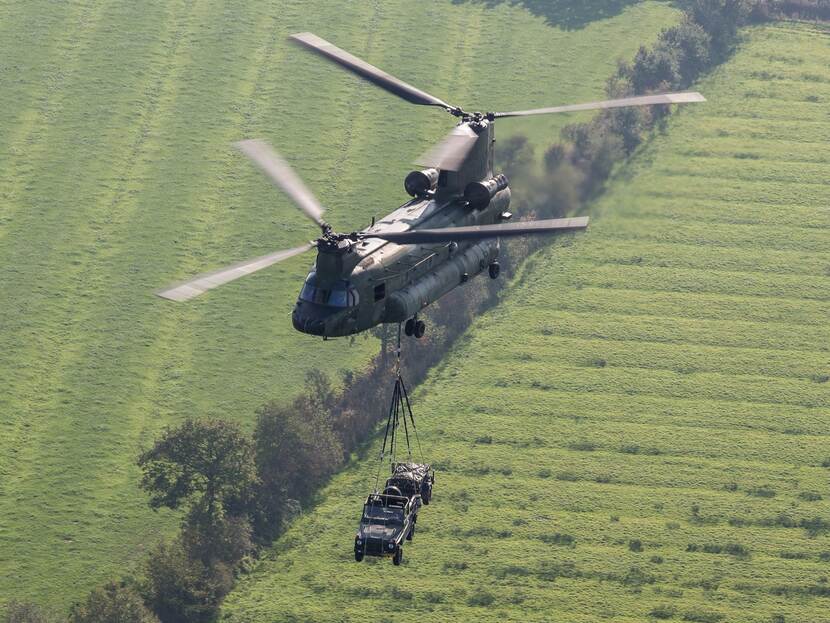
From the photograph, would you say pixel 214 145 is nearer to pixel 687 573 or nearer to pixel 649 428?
pixel 649 428

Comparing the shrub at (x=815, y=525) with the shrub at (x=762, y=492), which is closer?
the shrub at (x=815, y=525)

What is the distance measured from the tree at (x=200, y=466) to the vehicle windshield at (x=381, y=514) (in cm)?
3566

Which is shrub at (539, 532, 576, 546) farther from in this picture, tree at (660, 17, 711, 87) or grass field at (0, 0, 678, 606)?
tree at (660, 17, 711, 87)

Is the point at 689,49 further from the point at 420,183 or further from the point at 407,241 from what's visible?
the point at 407,241

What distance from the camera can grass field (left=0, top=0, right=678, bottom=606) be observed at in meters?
96.2

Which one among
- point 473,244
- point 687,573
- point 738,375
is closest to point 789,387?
point 738,375

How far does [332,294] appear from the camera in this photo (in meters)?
52.7

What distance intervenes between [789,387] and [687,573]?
1863 centimetres

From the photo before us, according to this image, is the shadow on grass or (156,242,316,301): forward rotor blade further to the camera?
the shadow on grass

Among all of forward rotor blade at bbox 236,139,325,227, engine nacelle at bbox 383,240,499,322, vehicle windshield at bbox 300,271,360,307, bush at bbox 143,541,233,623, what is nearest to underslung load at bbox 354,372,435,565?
engine nacelle at bbox 383,240,499,322

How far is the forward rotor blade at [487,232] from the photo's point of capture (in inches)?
1923

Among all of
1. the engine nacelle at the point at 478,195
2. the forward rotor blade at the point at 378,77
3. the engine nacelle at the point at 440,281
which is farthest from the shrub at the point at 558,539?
the forward rotor blade at the point at 378,77

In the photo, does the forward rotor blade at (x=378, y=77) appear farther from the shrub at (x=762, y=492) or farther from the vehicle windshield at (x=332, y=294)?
the shrub at (x=762, y=492)

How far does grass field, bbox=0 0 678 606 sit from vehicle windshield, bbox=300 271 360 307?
4339 cm
